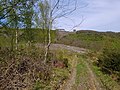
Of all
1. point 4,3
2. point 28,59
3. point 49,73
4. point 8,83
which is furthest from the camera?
point 49,73

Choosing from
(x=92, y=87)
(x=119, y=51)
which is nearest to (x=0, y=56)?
(x=92, y=87)

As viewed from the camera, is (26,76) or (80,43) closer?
(26,76)

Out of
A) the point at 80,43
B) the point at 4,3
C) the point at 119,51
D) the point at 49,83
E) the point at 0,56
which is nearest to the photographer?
the point at 0,56

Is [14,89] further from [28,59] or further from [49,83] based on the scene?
[49,83]

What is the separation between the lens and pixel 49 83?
2028 centimetres

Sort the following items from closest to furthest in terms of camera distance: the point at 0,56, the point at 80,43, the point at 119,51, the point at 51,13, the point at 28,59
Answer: the point at 0,56, the point at 28,59, the point at 51,13, the point at 119,51, the point at 80,43

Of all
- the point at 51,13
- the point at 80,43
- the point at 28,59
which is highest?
the point at 51,13

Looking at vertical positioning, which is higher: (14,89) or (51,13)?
(51,13)

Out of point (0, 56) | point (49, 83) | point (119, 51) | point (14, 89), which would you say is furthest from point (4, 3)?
point (119, 51)

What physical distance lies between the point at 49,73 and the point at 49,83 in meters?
1.53

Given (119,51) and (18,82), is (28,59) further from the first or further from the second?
(119,51)

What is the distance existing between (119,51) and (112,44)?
11.0 feet

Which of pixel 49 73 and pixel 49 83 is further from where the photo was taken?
pixel 49 73

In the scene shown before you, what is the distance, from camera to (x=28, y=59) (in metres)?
15.5
